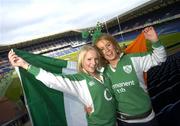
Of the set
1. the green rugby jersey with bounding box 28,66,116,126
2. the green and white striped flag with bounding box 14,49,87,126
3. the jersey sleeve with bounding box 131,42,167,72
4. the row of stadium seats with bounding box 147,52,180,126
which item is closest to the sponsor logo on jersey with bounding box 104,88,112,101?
the green rugby jersey with bounding box 28,66,116,126

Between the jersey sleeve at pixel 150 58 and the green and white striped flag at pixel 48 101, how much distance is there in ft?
2.18

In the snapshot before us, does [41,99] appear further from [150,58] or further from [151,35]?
[151,35]

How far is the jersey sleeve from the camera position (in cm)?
249

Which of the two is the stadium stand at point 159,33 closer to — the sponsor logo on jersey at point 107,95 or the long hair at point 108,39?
the long hair at point 108,39

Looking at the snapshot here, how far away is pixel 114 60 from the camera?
245 cm

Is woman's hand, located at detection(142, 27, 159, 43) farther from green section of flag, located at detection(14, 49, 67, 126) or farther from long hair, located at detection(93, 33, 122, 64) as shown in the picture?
green section of flag, located at detection(14, 49, 67, 126)

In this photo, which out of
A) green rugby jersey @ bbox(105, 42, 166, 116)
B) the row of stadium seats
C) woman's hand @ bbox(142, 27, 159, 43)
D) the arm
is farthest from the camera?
the row of stadium seats

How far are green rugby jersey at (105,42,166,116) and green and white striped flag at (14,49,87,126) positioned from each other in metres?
0.51

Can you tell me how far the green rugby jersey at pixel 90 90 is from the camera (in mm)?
2199

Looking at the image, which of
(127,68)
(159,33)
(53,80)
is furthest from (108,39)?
(159,33)

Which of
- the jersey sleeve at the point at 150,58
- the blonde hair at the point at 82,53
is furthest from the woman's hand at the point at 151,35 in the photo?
the blonde hair at the point at 82,53

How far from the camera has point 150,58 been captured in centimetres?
251

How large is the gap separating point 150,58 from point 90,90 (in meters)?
0.62

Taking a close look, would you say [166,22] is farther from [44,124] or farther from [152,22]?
[44,124]
